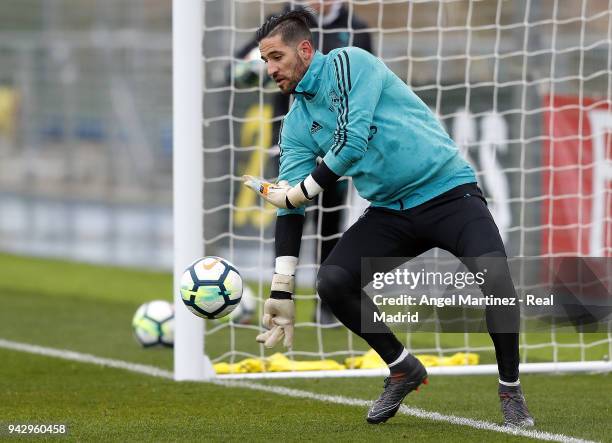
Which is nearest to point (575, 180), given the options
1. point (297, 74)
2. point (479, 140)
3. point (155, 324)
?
point (479, 140)

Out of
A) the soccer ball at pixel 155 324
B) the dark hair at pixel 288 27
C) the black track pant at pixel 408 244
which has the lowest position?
the soccer ball at pixel 155 324

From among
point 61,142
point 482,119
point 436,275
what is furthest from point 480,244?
point 61,142

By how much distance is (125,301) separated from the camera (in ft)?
37.4

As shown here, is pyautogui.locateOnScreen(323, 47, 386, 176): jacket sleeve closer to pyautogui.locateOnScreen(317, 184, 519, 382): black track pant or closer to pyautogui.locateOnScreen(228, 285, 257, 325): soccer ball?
pyautogui.locateOnScreen(317, 184, 519, 382): black track pant

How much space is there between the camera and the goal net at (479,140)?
273 inches

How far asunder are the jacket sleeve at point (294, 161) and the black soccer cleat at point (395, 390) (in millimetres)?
839

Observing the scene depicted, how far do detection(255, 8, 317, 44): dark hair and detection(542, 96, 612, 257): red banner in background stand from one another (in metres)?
3.72

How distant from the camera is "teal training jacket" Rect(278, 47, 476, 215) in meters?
5.05

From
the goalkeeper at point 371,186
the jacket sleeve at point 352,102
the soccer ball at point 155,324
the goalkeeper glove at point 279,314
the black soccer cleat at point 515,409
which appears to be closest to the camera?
the jacket sleeve at point 352,102

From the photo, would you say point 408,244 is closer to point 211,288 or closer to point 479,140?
point 211,288

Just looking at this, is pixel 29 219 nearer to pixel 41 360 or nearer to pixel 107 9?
pixel 107 9

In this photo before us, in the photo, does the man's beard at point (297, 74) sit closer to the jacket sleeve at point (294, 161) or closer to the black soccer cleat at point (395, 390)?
the jacket sleeve at point (294, 161)

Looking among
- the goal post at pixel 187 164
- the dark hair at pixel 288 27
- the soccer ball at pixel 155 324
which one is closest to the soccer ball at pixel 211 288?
Answer: the goal post at pixel 187 164

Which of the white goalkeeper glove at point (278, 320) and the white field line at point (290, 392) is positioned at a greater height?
the white goalkeeper glove at point (278, 320)
